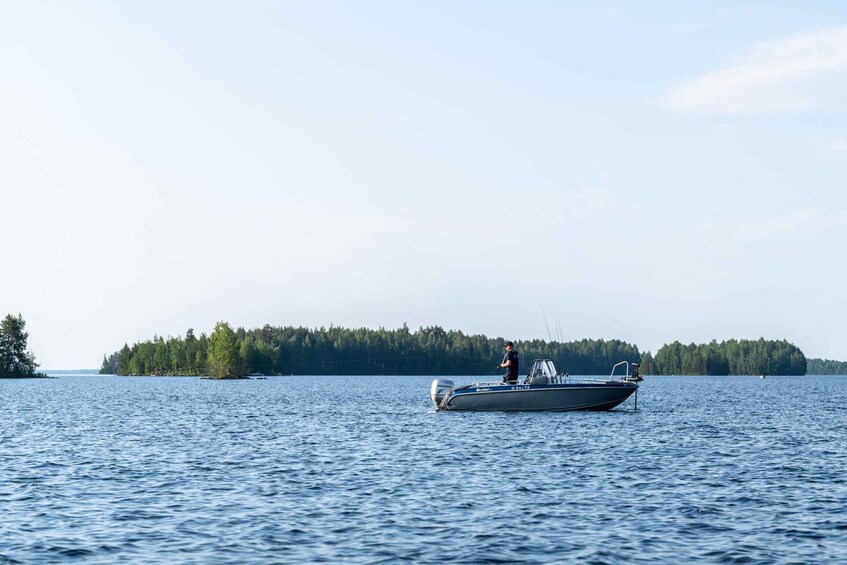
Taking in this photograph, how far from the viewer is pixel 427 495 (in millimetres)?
28766

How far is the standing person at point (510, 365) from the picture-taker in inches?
2406

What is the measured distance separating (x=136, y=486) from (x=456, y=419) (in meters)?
32.6

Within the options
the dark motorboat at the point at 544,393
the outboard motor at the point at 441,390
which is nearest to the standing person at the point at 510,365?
the dark motorboat at the point at 544,393

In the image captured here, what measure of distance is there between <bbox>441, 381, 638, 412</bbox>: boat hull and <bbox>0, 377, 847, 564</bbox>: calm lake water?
673 centimetres

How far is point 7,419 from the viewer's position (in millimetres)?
68500

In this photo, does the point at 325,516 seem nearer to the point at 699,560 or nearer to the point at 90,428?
the point at 699,560

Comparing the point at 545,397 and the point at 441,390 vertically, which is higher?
the point at 441,390

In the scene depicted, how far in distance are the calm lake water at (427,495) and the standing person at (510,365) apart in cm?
684

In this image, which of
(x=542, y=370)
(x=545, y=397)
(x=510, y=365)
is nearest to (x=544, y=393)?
(x=545, y=397)

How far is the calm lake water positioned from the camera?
2114 cm

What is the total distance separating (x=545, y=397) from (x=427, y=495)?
3410 cm

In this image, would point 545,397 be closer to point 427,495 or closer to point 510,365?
point 510,365

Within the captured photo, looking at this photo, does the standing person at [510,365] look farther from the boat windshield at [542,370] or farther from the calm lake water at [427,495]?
the calm lake water at [427,495]

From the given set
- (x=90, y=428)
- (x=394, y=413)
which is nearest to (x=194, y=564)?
(x=90, y=428)
